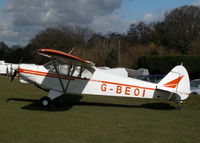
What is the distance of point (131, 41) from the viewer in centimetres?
7006

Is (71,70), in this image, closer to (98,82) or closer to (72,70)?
(72,70)

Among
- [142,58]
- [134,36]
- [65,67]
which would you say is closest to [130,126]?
[65,67]

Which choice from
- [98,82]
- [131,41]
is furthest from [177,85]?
[131,41]

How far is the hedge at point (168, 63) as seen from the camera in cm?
3444

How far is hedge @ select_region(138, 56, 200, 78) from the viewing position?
113 ft

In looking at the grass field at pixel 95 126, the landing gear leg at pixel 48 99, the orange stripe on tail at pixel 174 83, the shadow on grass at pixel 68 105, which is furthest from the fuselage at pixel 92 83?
the grass field at pixel 95 126

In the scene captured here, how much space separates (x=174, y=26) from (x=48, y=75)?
48615 mm

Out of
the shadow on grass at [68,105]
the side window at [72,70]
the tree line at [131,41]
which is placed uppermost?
the tree line at [131,41]

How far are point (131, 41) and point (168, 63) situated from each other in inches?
1329

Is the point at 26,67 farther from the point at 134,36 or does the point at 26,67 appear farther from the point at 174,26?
the point at 134,36

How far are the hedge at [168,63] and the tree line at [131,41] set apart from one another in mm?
5082

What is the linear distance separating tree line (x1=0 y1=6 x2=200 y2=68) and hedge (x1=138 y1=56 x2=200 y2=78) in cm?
508

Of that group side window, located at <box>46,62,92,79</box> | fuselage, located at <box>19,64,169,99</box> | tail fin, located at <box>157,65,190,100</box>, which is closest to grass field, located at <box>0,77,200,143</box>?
tail fin, located at <box>157,65,190,100</box>

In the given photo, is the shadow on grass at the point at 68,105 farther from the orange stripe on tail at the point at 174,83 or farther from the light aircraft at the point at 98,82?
the orange stripe on tail at the point at 174,83
